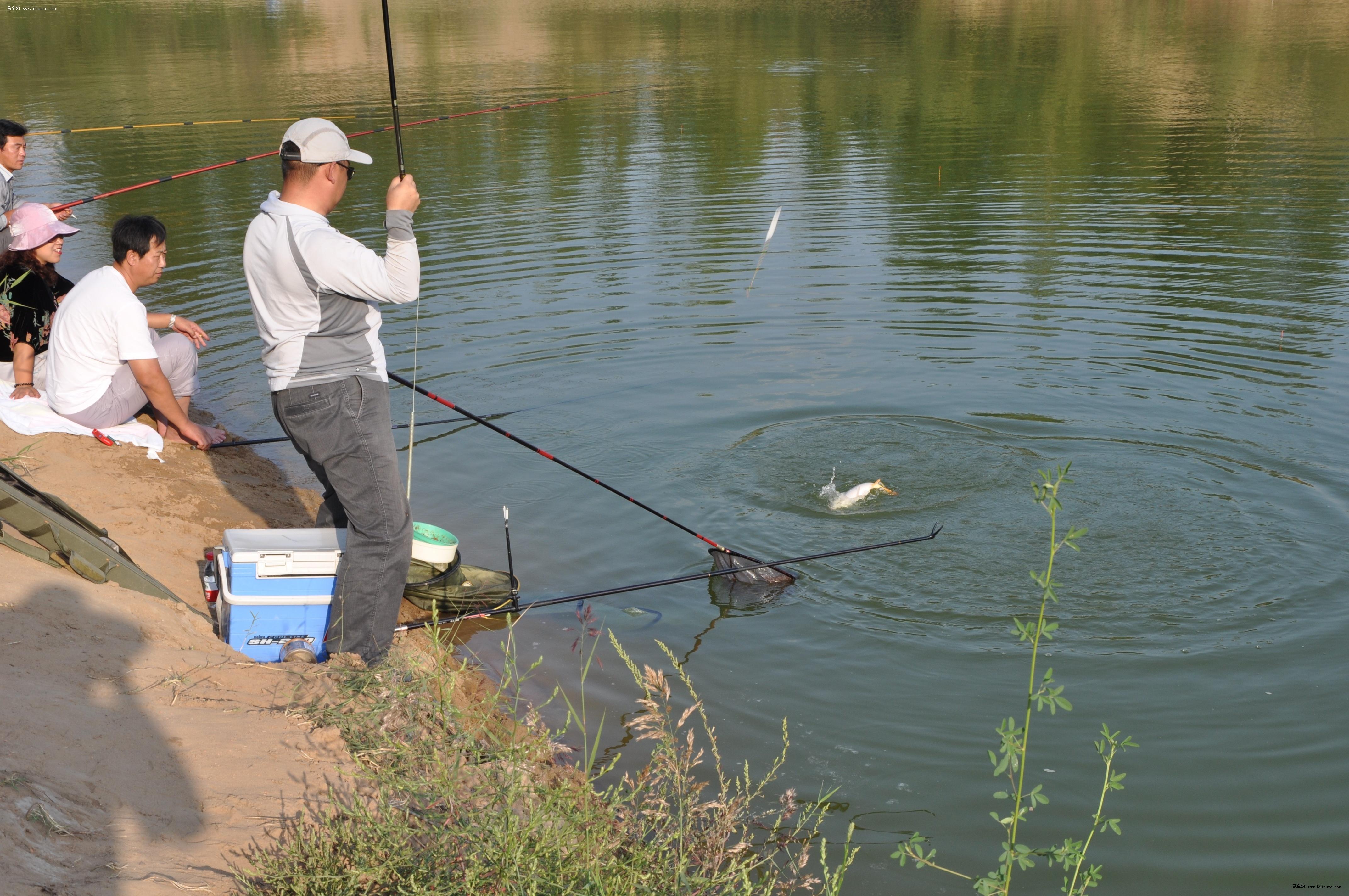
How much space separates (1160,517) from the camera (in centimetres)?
646

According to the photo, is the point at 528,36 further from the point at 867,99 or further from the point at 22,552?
the point at 22,552

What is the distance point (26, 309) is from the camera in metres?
6.61

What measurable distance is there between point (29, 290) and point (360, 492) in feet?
11.7

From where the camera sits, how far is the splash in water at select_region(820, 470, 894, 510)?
6.82 meters

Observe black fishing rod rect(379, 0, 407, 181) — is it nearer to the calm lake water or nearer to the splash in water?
the calm lake water

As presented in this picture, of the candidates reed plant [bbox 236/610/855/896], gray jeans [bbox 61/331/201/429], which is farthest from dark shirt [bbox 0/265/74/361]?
reed plant [bbox 236/610/855/896]

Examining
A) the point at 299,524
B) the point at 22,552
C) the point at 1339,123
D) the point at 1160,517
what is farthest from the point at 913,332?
the point at 1339,123

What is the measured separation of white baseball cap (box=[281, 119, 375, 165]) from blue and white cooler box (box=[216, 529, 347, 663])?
1.55m

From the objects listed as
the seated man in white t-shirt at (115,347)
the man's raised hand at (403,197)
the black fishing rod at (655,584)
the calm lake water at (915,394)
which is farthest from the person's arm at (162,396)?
the man's raised hand at (403,197)

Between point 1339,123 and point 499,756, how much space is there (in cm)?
1961

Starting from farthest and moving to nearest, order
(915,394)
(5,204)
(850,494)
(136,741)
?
(915,394) → (5,204) → (850,494) → (136,741)

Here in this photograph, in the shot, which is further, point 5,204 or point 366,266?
point 5,204

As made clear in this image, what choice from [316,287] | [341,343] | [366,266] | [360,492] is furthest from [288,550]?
[366,266]

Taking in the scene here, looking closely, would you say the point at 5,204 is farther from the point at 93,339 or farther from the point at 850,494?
the point at 850,494
